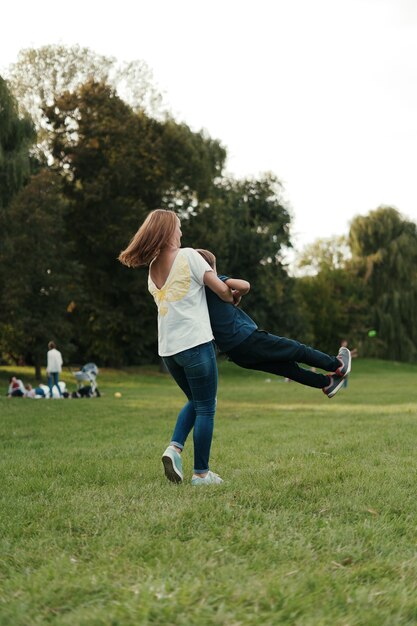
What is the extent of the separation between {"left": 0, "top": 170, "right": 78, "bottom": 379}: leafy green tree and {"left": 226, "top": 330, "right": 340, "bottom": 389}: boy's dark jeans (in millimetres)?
25451

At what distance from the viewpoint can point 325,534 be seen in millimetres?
3939

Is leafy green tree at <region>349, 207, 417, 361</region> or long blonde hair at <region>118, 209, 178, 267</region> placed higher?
leafy green tree at <region>349, 207, 417, 361</region>

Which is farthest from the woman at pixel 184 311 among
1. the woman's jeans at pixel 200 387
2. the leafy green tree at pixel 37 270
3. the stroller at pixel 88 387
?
the leafy green tree at pixel 37 270

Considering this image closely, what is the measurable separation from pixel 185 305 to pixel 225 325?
0.36 metres

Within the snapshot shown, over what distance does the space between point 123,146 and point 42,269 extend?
9.41 metres

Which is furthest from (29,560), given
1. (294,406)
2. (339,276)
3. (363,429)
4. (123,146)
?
(339,276)

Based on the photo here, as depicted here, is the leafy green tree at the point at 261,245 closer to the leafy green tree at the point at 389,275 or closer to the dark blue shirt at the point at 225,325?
the leafy green tree at the point at 389,275

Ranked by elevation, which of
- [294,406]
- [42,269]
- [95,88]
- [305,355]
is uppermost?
[95,88]

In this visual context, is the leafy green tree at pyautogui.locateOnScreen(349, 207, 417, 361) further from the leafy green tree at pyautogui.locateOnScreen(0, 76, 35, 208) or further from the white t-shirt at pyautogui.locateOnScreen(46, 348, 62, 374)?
the leafy green tree at pyautogui.locateOnScreen(0, 76, 35, 208)

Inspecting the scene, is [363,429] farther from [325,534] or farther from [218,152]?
[218,152]

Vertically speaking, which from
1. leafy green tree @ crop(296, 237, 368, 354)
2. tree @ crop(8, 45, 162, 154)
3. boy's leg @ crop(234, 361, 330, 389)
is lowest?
boy's leg @ crop(234, 361, 330, 389)

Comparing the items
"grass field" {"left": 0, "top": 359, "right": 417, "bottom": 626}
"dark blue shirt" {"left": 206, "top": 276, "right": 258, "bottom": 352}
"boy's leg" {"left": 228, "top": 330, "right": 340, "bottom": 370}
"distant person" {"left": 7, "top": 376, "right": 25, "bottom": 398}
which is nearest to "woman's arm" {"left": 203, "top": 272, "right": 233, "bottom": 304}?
"dark blue shirt" {"left": 206, "top": 276, "right": 258, "bottom": 352}

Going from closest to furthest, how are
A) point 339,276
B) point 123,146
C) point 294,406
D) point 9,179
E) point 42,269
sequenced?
point 294,406
point 9,179
point 42,269
point 123,146
point 339,276

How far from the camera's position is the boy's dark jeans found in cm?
566
